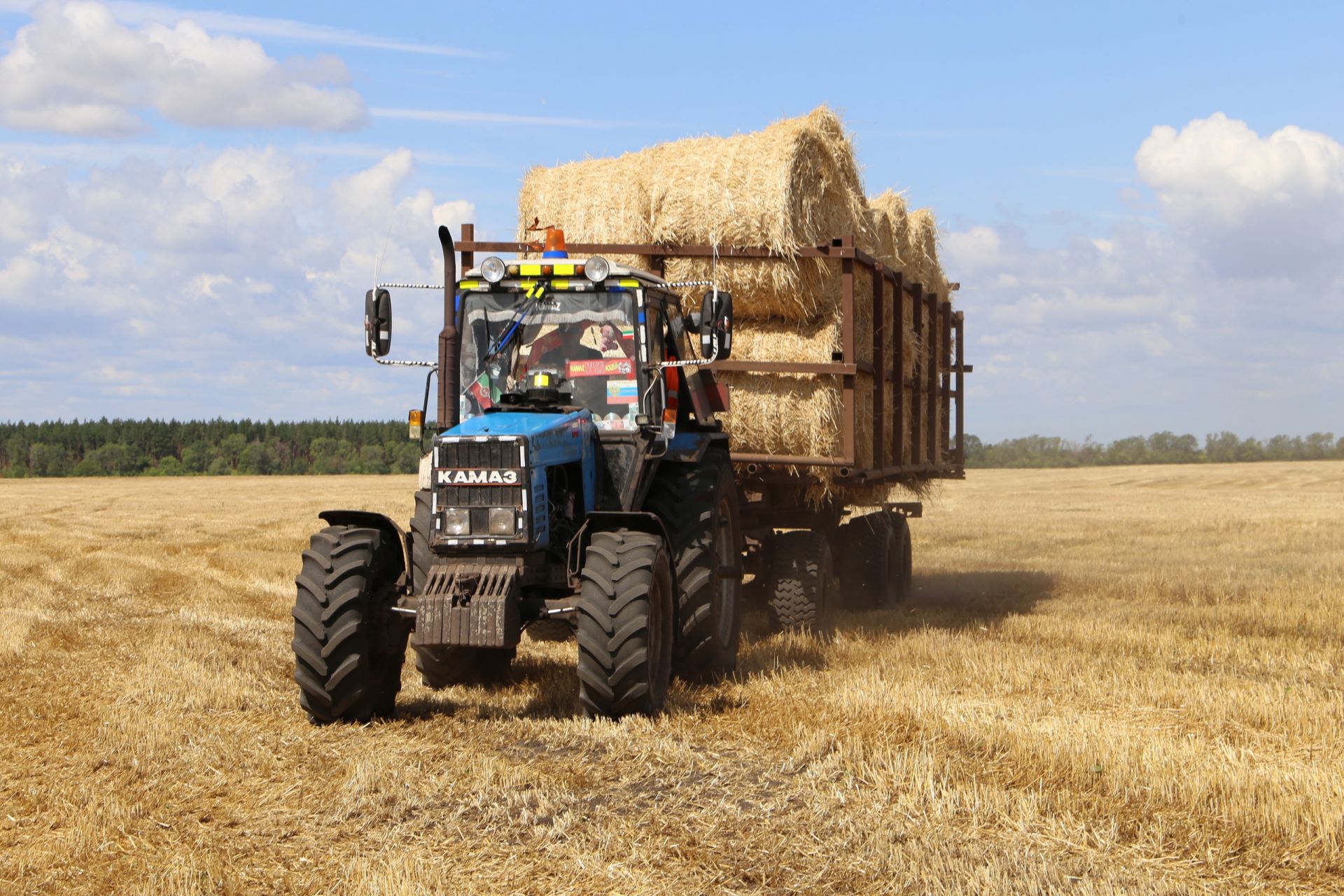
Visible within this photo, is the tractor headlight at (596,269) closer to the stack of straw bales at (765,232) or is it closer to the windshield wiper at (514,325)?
the windshield wiper at (514,325)

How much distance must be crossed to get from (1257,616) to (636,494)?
21.8 feet

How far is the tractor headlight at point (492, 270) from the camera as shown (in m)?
8.46

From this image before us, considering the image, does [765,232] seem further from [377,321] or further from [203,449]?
[203,449]

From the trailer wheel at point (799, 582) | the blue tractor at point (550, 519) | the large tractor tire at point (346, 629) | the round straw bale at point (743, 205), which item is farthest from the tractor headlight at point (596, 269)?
the trailer wheel at point (799, 582)

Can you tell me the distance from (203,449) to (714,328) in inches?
2913

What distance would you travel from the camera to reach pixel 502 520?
7.39 metres

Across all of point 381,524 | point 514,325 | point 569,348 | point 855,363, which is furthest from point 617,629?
point 855,363

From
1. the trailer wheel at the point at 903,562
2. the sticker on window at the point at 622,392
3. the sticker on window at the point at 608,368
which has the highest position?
the sticker on window at the point at 608,368

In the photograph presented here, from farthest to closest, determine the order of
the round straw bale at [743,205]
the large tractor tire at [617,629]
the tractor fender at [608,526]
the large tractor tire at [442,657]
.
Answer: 1. the round straw bale at [743,205]
2. the large tractor tire at [442,657]
3. the tractor fender at [608,526]
4. the large tractor tire at [617,629]

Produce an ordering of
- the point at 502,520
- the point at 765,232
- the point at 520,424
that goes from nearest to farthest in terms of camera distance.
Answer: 1. the point at 502,520
2. the point at 520,424
3. the point at 765,232

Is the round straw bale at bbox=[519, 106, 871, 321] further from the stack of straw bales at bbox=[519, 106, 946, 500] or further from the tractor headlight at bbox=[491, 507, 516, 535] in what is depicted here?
the tractor headlight at bbox=[491, 507, 516, 535]

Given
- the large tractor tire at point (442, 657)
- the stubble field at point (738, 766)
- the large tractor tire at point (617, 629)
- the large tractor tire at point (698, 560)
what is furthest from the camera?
the large tractor tire at point (698, 560)

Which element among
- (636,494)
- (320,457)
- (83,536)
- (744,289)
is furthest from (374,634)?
(320,457)

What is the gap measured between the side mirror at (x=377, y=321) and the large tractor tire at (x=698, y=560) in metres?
1.91
